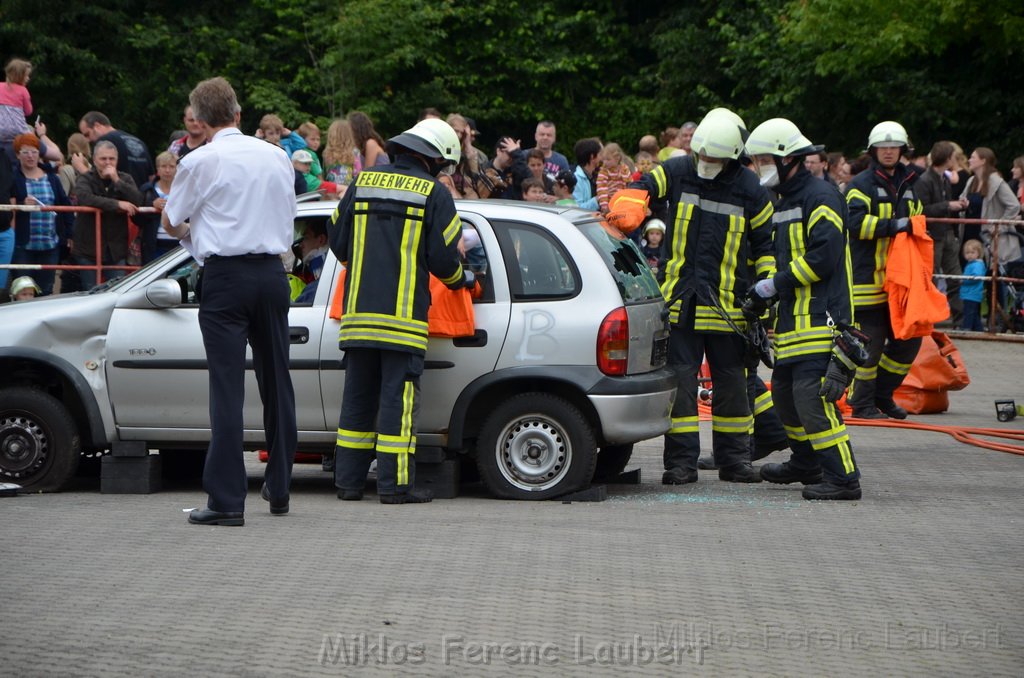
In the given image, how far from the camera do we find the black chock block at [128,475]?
29.5 feet

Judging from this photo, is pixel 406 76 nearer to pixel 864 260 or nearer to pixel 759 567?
pixel 864 260

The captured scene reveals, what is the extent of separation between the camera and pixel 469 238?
28.5 feet

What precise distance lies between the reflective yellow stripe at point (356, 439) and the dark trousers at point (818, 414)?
7.78ft

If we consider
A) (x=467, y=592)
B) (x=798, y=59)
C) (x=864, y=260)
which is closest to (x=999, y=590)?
(x=467, y=592)

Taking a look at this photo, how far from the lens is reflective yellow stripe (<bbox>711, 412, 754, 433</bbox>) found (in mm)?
9570

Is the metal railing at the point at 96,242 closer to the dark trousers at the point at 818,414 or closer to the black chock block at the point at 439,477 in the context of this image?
the black chock block at the point at 439,477

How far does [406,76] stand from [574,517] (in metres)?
24.2

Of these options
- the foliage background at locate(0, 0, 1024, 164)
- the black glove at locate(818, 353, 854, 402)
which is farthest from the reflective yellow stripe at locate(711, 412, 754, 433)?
the foliage background at locate(0, 0, 1024, 164)

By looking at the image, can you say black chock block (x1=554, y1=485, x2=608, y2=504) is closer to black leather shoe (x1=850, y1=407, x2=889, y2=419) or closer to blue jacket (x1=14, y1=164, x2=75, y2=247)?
black leather shoe (x1=850, y1=407, x2=889, y2=419)

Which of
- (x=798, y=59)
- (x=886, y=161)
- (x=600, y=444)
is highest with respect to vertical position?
(x=798, y=59)

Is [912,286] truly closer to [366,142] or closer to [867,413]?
[867,413]

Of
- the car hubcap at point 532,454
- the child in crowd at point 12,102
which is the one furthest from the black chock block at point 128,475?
the child in crowd at point 12,102

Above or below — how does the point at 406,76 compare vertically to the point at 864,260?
above

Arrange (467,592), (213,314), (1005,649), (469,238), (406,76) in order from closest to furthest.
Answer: (1005,649)
(467,592)
(213,314)
(469,238)
(406,76)
